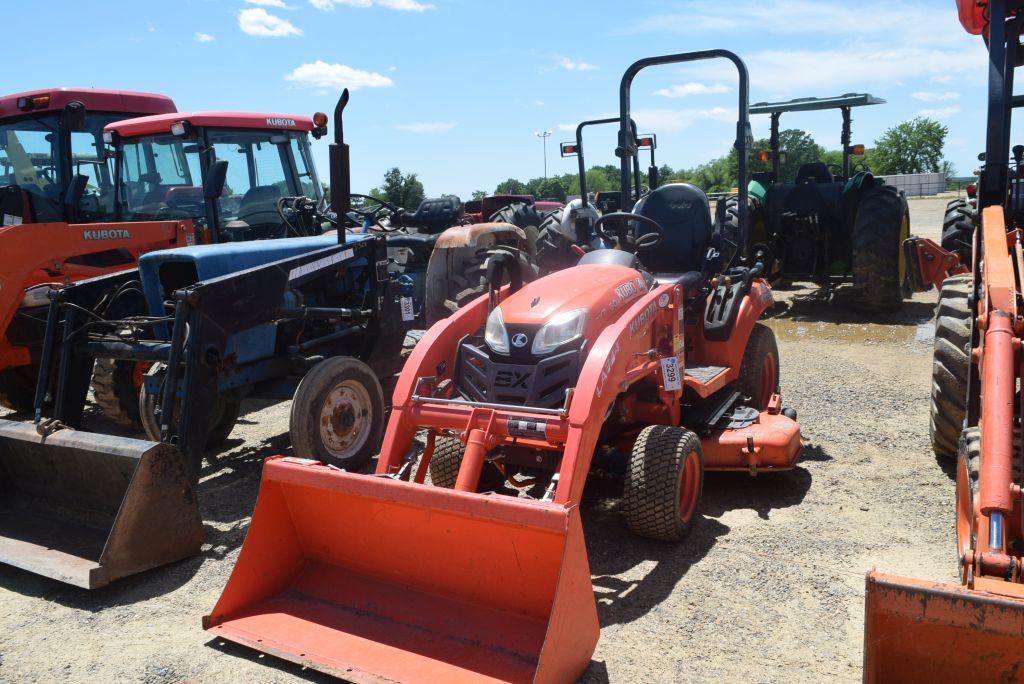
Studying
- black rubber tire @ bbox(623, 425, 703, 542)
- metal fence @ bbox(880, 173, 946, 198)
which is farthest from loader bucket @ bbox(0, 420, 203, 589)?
metal fence @ bbox(880, 173, 946, 198)

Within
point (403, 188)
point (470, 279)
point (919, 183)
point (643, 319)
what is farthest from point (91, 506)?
point (919, 183)

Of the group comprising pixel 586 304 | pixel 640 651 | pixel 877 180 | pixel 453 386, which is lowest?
pixel 640 651

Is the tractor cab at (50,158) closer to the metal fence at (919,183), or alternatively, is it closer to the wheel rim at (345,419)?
the wheel rim at (345,419)

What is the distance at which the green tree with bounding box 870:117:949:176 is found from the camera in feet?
187

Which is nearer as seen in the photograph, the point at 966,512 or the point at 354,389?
the point at 966,512

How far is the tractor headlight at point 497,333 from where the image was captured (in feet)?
13.5

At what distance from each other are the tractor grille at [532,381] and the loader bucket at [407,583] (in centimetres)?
80

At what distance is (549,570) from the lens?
3.09 metres

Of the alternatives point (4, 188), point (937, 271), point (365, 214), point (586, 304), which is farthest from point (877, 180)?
point (4, 188)

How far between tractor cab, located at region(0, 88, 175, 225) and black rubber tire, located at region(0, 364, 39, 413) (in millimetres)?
1458

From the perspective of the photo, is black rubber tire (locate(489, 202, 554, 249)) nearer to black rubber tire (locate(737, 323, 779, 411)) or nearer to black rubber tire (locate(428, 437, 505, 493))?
black rubber tire (locate(737, 323, 779, 411))

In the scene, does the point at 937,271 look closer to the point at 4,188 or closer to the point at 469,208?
the point at 4,188

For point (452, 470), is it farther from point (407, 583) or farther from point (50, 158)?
point (50, 158)

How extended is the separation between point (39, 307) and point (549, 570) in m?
5.25
